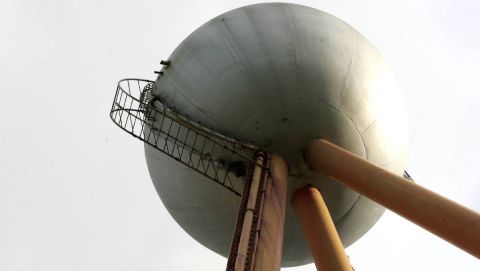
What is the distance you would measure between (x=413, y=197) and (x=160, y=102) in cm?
580

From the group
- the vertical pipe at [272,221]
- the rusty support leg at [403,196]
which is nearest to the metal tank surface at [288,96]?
the vertical pipe at [272,221]

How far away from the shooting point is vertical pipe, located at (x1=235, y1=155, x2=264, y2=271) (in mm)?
7617

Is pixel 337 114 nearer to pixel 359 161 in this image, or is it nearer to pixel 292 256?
pixel 359 161

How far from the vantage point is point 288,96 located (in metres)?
10.2

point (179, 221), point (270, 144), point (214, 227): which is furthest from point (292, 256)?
point (270, 144)

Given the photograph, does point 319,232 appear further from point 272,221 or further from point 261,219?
point 261,219

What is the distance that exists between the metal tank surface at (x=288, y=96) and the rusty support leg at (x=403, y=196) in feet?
2.48

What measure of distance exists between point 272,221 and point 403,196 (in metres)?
2.24

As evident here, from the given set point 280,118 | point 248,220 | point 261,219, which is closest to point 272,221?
point 261,219

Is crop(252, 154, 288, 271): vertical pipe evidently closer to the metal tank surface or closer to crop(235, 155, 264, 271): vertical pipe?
crop(235, 155, 264, 271): vertical pipe

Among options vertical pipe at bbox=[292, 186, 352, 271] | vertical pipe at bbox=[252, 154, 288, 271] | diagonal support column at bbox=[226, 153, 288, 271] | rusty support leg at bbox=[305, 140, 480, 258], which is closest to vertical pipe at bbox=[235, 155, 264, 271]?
diagonal support column at bbox=[226, 153, 288, 271]

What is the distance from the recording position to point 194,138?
34.7 ft

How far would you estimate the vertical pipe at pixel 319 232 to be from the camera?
32.2 ft

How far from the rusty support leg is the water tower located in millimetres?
40
